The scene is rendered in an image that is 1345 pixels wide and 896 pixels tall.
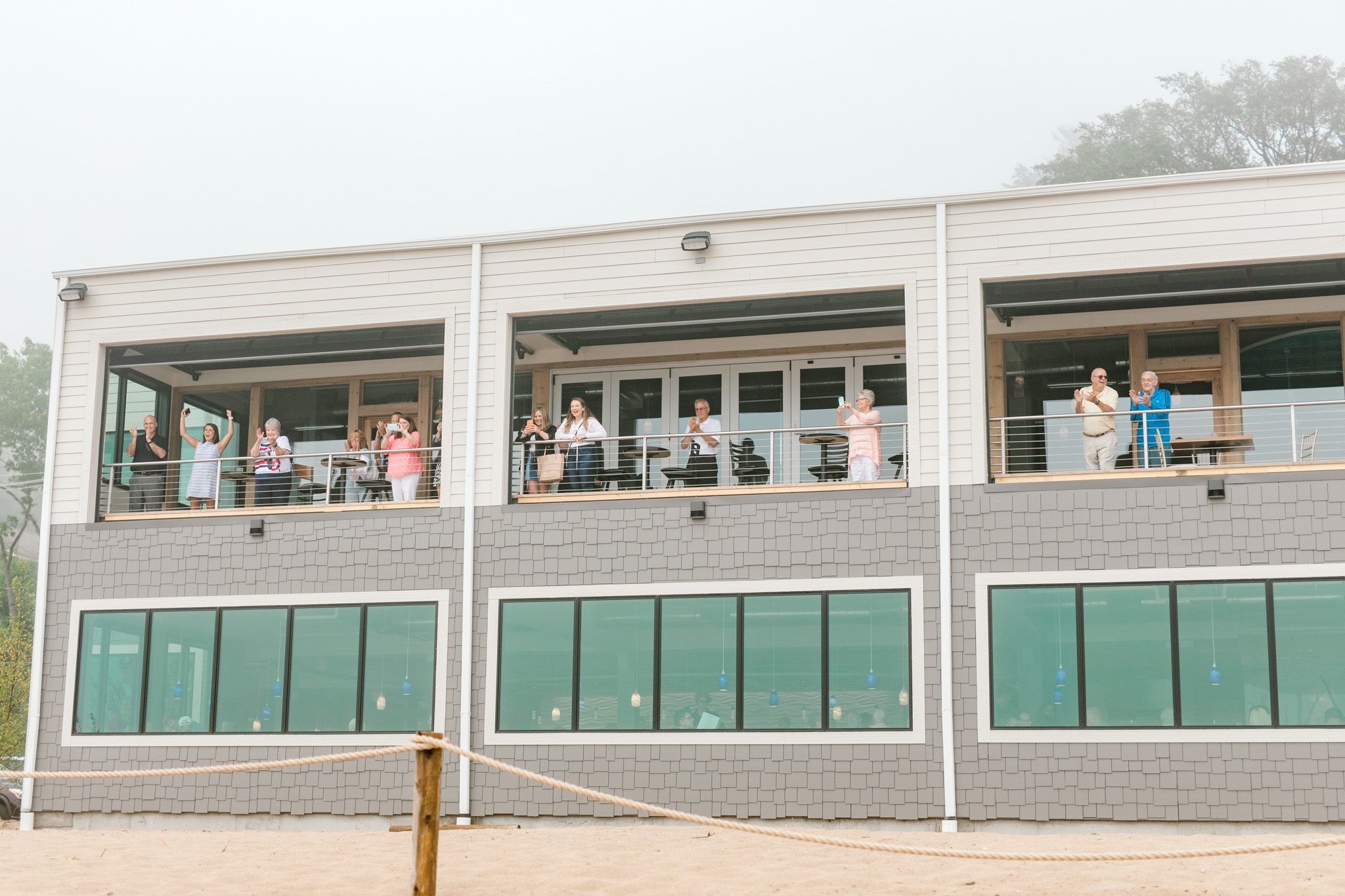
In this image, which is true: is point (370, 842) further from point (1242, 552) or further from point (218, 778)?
point (1242, 552)

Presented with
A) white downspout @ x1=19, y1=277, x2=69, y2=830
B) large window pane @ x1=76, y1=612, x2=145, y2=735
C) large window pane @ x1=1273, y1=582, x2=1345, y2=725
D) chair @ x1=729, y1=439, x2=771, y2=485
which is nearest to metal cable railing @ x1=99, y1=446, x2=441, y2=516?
white downspout @ x1=19, y1=277, x2=69, y2=830

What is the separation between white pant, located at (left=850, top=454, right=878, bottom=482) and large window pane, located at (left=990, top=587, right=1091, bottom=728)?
5.92 ft

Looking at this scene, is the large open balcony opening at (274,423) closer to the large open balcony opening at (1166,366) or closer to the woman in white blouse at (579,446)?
the woman in white blouse at (579,446)

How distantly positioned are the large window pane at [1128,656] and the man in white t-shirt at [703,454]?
4.03m

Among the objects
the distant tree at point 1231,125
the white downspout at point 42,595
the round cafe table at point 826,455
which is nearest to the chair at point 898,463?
the round cafe table at point 826,455

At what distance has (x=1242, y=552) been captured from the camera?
11.2m

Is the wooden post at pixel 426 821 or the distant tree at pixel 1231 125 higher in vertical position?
the distant tree at pixel 1231 125

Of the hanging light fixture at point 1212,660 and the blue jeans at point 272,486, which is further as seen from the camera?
the blue jeans at point 272,486

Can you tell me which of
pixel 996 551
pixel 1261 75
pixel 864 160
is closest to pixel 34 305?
pixel 864 160

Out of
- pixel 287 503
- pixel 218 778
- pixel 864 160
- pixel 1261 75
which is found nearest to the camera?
pixel 218 778

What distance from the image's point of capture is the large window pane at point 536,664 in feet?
40.8

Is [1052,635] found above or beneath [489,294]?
beneath

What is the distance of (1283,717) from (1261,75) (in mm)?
42374

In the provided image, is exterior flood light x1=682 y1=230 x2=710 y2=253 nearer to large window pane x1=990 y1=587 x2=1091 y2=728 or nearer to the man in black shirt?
large window pane x1=990 y1=587 x2=1091 y2=728
